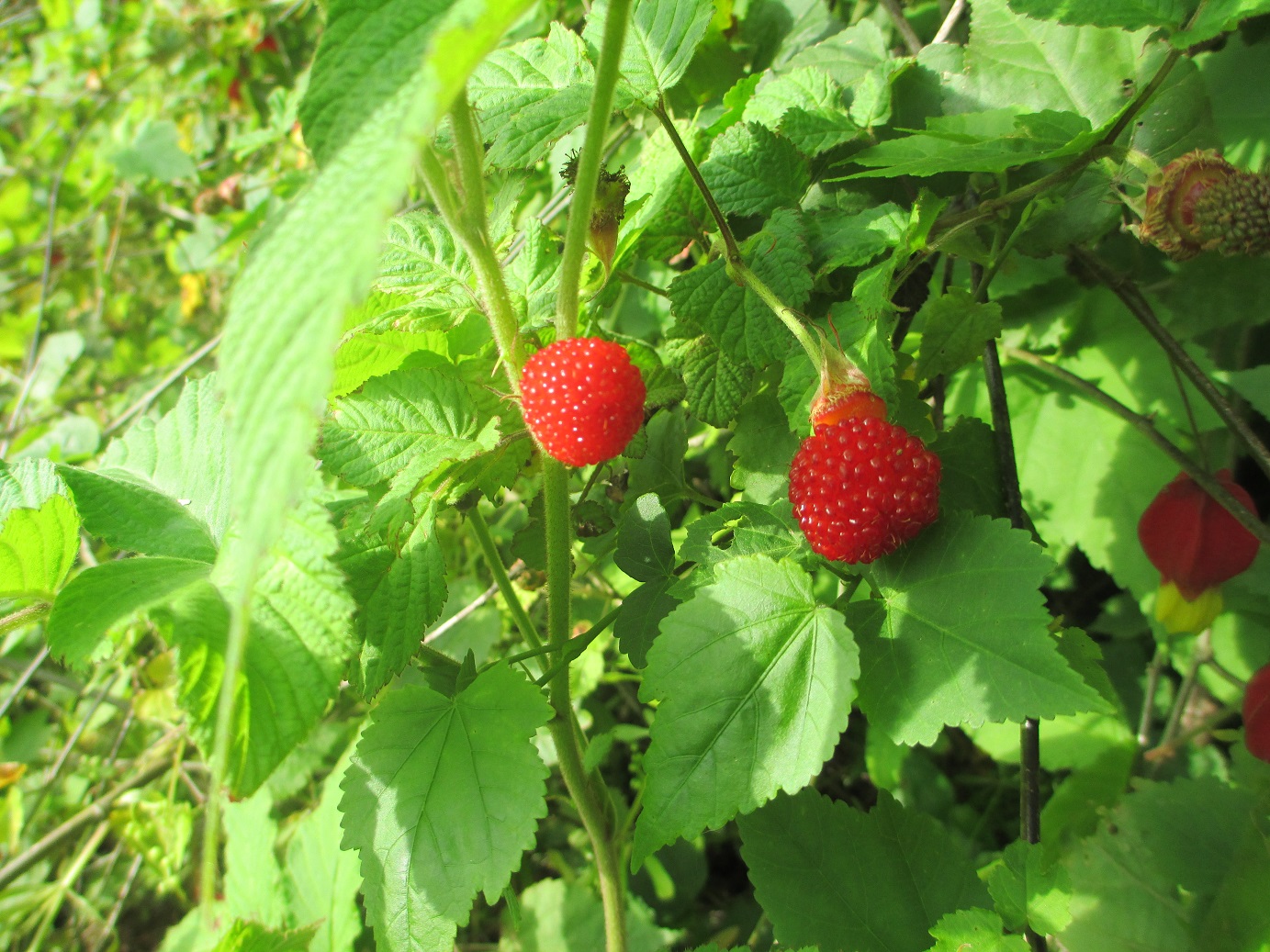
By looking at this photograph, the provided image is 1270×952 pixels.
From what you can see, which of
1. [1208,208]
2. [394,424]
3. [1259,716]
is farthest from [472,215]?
[1259,716]

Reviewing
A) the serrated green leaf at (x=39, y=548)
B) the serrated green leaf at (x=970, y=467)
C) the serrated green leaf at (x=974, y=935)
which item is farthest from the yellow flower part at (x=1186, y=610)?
the serrated green leaf at (x=39, y=548)

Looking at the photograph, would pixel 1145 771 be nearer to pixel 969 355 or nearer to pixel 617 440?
pixel 969 355

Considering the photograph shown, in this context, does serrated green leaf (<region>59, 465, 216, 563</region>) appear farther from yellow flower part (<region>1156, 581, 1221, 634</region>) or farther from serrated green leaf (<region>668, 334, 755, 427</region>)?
yellow flower part (<region>1156, 581, 1221, 634</region>)

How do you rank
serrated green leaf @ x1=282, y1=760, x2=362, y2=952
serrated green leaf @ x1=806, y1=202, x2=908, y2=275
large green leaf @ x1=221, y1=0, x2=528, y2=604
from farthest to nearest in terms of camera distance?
serrated green leaf @ x1=282, y1=760, x2=362, y2=952 < serrated green leaf @ x1=806, y1=202, x2=908, y2=275 < large green leaf @ x1=221, y1=0, x2=528, y2=604

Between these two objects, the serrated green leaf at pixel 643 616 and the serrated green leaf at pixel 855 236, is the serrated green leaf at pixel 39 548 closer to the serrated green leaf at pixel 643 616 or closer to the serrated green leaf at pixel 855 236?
the serrated green leaf at pixel 643 616

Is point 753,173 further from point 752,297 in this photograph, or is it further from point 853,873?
point 853,873

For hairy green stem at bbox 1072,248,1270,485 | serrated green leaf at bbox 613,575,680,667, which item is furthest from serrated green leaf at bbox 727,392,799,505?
hairy green stem at bbox 1072,248,1270,485

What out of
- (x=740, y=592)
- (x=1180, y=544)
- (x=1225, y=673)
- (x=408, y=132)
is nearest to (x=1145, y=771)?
(x=1225, y=673)
